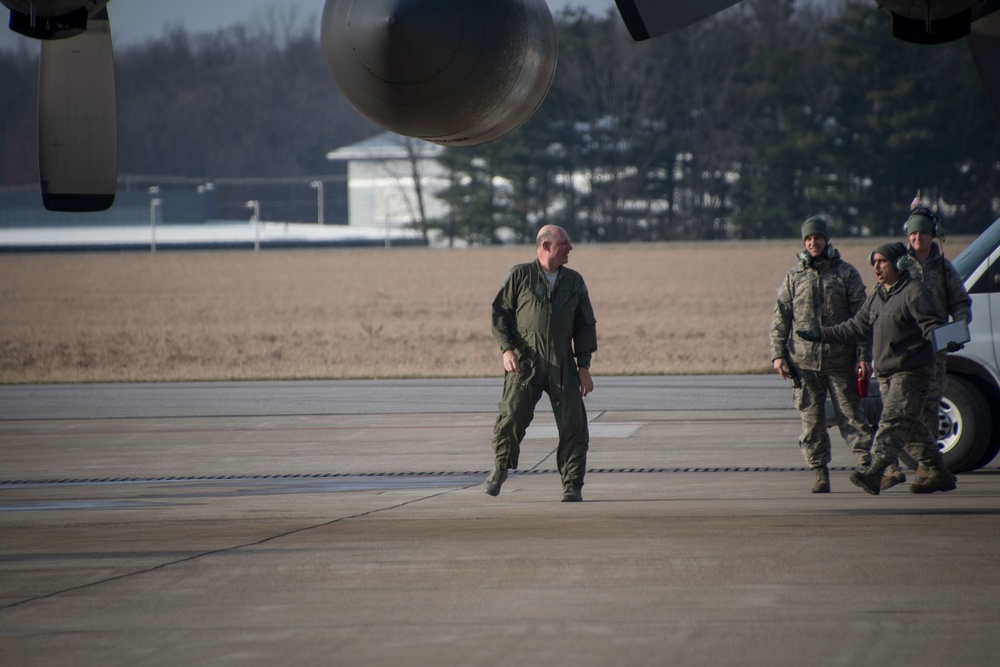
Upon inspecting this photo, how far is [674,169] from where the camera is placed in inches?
2793

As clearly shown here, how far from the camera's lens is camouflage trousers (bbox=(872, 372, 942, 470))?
8500 mm

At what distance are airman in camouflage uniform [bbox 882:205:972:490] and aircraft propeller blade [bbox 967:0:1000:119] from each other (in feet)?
10.4

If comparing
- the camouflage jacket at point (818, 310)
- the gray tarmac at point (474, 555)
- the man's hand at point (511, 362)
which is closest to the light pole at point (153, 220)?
the gray tarmac at point (474, 555)

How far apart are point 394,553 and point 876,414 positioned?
4625 mm

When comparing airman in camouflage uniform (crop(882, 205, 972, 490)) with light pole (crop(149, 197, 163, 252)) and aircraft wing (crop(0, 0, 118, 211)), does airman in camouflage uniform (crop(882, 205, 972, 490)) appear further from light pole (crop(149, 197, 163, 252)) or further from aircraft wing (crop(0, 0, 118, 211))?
light pole (crop(149, 197, 163, 252))

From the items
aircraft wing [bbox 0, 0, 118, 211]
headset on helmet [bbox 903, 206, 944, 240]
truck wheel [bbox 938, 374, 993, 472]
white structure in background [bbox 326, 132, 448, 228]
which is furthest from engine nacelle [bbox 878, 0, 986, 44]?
white structure in background [bbox 326, 132, 448, 228]

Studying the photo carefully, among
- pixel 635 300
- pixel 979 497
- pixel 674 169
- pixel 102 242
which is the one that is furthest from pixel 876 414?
pixel 102 242

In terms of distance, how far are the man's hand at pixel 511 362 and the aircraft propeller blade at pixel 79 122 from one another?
3338mm

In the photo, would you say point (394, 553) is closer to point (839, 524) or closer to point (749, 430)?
point (839, 524)

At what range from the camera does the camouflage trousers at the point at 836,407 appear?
909cm

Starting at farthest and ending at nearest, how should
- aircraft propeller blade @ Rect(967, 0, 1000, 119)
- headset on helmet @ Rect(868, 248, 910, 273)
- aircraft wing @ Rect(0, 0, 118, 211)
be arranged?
headset on helmet @ Rect(868, 248, 910, 273), aircraft wing @ Rect(0, 0, 118, 211), aircraft propeller blade @ Rect(967, 0, 1000, 119)

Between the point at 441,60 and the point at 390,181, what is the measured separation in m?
82.9

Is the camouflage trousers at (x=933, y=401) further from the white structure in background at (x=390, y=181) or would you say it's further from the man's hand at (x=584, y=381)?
the white structure in background at (x=390, y=181)

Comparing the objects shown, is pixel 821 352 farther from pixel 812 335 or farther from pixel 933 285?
pixel 933 285
